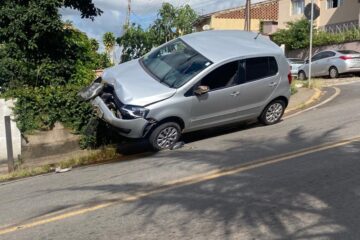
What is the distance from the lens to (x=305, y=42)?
38.0 meters

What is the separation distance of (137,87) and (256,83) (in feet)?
8.37

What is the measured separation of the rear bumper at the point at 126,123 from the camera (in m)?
10.1

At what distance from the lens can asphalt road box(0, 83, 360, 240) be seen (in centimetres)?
562

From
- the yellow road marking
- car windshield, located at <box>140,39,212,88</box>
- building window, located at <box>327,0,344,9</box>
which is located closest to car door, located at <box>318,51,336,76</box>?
car windshield, located at <box>140,39,212,88</box>

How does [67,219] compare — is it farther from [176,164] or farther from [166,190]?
[176,164]

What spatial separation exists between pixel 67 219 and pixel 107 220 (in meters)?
0.55

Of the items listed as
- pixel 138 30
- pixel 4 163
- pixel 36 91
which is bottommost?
pixel 4 163

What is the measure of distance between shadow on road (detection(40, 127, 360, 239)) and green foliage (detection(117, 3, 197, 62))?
27.8 meters

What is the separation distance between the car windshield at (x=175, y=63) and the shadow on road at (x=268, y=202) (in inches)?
101

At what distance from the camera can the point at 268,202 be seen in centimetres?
627

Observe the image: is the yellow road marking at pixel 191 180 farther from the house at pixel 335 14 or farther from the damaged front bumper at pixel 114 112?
the house at pixel 335 14

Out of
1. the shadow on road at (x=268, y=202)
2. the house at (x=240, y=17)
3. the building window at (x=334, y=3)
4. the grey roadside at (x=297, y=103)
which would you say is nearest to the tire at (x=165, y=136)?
the grey roadside at (x=297, y=103)

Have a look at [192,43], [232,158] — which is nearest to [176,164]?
[232,158]

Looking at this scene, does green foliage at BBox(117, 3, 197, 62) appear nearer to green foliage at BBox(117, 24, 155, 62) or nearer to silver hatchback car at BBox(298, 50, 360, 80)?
green foliage at BBox(117, 24, 155, 62)
